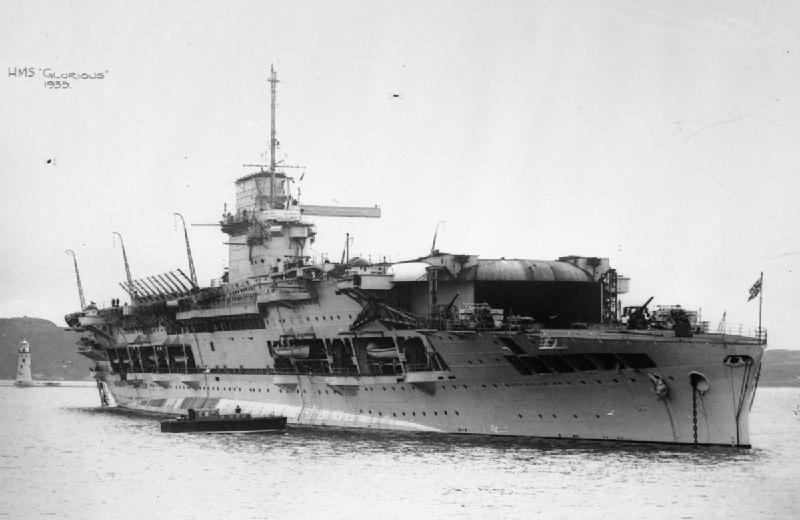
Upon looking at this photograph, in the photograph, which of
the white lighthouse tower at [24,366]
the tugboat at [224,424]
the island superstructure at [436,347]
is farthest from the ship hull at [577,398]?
the white lighthouse tower at [24,366]

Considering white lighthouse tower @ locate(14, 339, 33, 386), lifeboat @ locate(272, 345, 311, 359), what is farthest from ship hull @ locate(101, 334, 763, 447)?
white lighthouse tower @ locate(14, 339, 33, 386)

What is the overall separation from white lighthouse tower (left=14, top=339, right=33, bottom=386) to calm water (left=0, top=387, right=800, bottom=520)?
92775 millimetres

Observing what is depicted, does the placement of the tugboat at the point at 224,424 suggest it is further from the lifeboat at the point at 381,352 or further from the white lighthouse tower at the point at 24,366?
the white lighthouse tower at the point at 24,366

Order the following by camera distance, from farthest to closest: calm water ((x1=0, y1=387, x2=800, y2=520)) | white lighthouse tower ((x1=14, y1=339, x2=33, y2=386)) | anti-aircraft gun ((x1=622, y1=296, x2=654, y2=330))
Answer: white lighthouse tower ((x1=14, y1=339, x2=33, y2=386)) < anti-aircraft gun ((x1=622, y1=296, x2=654, y2=330)) < calm water ((x1=0, y1=387, x2=800, y2=520))

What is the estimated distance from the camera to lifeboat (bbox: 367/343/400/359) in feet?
122

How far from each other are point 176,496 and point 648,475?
1246 cm

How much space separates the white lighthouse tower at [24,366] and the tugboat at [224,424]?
88760mm

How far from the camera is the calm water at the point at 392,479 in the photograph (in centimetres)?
2225

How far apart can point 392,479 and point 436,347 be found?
377 inches

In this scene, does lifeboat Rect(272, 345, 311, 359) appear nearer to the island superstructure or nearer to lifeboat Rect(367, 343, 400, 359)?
the island superstructure

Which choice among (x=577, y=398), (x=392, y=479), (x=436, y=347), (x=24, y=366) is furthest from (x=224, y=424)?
(x=24, y=366)

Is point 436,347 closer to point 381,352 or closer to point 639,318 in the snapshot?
point 381,352

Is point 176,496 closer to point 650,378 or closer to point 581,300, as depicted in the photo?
point 650,378

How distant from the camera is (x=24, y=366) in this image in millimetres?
130125
